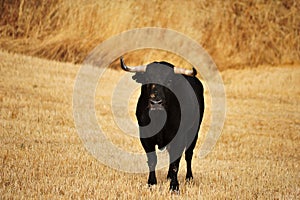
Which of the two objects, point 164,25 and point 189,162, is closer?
point 189,162

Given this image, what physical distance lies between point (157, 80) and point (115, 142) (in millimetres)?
4250

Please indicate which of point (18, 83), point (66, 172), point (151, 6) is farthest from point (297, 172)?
point (151, 6)

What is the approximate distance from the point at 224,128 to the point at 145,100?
6558 mm

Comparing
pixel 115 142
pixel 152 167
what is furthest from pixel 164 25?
pixel 152 167

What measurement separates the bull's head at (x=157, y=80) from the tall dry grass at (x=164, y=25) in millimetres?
17867

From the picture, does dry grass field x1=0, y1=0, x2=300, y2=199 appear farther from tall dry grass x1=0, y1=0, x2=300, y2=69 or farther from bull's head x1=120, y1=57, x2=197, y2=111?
bull's head x1=120, y1=57, x2=197, y2=111

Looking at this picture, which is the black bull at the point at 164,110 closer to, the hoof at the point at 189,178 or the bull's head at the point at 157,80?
the bull's head at the point at 157,80

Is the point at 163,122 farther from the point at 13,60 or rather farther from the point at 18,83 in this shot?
the point at 13,60

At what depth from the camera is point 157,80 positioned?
22.8 feet

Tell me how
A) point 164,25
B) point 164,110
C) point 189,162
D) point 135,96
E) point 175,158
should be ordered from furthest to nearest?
1. point 164,25
2. point 135,96
3. point 189,162
4. point 175,158
5. point 164,110

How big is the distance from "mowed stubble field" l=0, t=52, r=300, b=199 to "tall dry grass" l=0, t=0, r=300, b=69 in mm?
5922

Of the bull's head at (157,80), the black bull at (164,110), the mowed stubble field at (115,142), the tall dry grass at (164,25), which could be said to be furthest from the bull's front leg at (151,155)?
the tall dry grass at (164,25)

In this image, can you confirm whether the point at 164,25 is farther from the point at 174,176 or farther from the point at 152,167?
the point at 174,176

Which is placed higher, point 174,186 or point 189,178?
point 189,178
